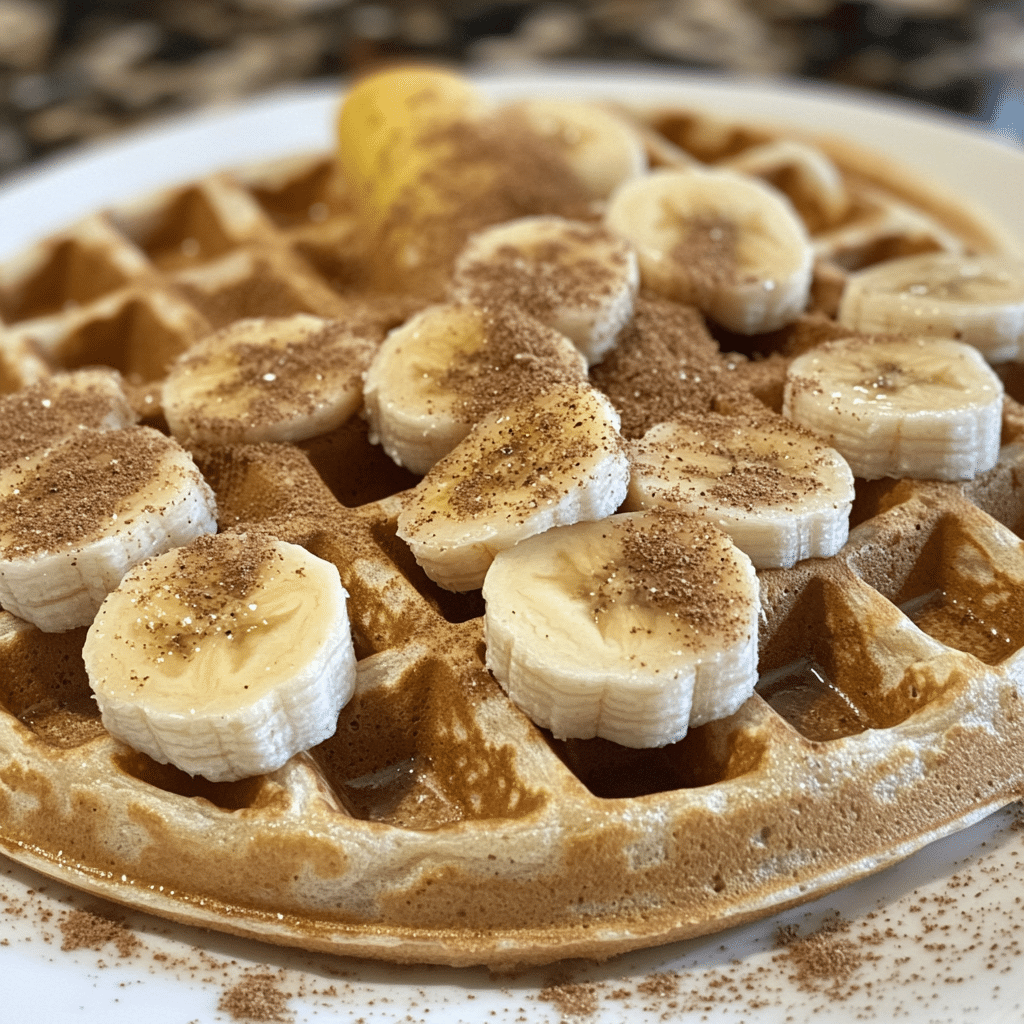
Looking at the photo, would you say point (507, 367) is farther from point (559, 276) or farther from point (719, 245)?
point (719, 245)

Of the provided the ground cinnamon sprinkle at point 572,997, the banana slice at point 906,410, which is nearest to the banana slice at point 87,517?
the ground cinnamon sprinkle at point 572,997

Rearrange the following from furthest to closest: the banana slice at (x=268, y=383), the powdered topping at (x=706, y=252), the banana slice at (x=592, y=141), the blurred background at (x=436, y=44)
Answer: the blurred background at (x=436, y=44), the banana slice at (x=592, y=141), the powdered topping at (x=706, y=252), the banana slice at (x=268, y=383)

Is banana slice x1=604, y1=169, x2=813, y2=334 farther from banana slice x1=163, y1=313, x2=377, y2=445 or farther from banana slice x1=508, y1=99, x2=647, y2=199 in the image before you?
banana slice x1=163, y1=313, x2=377, y2=445

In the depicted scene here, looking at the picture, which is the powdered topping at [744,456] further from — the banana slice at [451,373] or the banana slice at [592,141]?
the banana slice at [592,141]

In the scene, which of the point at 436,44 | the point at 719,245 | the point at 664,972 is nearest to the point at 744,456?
the point at 719,245

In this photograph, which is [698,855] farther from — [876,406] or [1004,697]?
[876,406]
